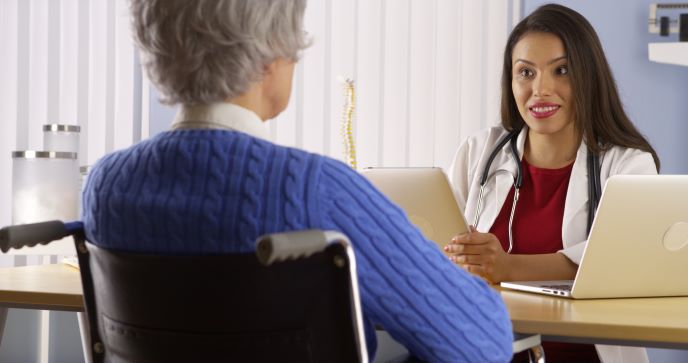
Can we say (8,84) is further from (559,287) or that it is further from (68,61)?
(559,287)

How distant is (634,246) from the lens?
1674 mm

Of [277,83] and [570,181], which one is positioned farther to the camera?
[570,181]

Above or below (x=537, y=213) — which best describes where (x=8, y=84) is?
above

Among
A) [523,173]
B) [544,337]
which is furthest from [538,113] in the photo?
[544,337]

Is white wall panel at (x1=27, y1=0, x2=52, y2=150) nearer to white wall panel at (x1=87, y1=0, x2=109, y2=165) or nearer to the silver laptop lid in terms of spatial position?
white wall panel at (x1=87, y1=0, x2=109, y2=165)

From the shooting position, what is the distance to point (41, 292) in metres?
1.69

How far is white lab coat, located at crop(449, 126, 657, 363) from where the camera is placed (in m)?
2.11

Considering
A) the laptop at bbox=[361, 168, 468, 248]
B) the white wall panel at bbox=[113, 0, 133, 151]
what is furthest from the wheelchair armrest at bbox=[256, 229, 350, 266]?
the white wall panel at bbox=[113, 0, 133, 151]

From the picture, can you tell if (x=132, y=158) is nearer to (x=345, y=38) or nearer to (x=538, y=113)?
(x=538, y=113)

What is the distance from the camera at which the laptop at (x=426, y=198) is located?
1.90 m

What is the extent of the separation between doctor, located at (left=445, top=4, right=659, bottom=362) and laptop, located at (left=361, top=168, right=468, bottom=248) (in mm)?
425

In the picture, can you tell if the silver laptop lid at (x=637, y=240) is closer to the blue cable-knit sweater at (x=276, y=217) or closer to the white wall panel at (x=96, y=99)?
the blue cable-knit sweater at (x=276, y=217)

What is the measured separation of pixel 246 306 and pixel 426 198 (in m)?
0.95

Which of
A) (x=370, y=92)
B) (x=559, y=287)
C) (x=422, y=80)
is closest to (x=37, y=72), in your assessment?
(x=370, y=92)
